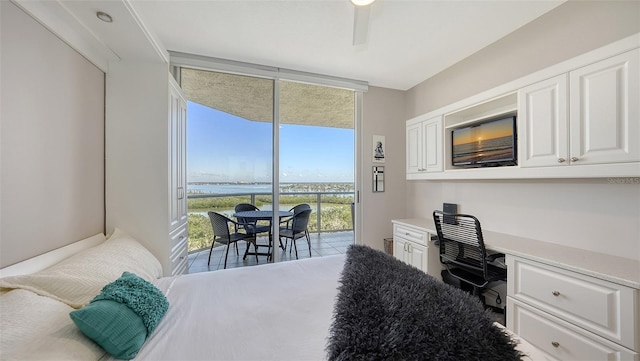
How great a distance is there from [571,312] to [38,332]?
8.41 ft

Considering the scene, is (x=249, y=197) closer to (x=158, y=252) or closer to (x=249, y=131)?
(x=249, y=131)

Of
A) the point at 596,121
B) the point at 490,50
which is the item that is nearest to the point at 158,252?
the point at 596,121

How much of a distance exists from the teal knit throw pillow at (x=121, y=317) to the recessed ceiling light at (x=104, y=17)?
67.3 inches

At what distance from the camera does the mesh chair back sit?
5.98 ft

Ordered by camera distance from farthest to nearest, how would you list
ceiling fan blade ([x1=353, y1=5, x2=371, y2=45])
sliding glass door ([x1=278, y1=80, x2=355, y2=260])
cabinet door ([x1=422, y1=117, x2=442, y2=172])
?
1. sliding glass door ([x1=278, y1=80, x2=355, y2=260])
2. cabinet door ([x1=422, y1=117, x2=442, y2=172])
3. ceiling fan blade ([x1=353, y1=5, x2=371, y2=45])

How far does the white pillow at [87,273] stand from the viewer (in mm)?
1009

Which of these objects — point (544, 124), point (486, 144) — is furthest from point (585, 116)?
point (486, 144)

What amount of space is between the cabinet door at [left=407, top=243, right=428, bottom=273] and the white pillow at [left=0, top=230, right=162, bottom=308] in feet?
8.08

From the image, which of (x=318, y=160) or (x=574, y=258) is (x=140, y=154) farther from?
(x=574, y=258)

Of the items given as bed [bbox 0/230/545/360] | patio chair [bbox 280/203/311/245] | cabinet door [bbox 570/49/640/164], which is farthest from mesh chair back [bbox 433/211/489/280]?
patio chair [bbox 280/203/311/245]

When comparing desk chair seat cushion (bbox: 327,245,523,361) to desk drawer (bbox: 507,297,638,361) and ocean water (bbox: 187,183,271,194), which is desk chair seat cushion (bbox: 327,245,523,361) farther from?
ocean water (bbox: 187,183,271,194)

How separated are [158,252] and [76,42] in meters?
1.72

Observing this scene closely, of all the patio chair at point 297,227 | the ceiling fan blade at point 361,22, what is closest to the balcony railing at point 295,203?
the patio chair at point 297,227

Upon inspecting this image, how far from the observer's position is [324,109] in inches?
163
